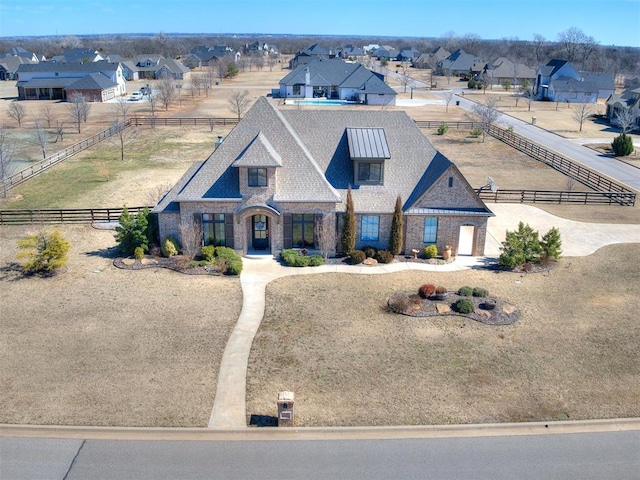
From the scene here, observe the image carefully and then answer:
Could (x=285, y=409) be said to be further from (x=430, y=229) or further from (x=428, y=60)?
(x=428, y=60)

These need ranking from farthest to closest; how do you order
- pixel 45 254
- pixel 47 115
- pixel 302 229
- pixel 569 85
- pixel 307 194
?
pixel 569 85, pixel 47 115, pixel 302 229, pixel 307 194, pixel 45 254

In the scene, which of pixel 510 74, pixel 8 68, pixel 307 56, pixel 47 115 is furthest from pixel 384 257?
pixel 307 56

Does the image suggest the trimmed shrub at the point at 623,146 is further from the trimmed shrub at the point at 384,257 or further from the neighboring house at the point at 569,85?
the neighboring house at the point at 569,85

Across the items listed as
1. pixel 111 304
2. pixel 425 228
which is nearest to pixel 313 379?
pixel 111 304

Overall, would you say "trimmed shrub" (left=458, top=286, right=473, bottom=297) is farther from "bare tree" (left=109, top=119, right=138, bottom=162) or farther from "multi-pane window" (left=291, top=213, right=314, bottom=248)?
"bare tree" (left=109, top=119, right=138, bottom=162)

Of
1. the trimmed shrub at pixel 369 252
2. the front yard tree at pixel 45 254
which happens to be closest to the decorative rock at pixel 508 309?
the trimmed shrub at pixel 369 252
